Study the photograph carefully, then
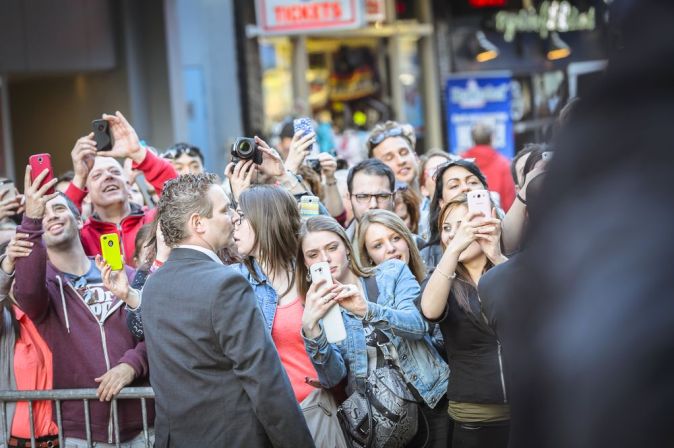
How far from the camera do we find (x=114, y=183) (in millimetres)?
6723

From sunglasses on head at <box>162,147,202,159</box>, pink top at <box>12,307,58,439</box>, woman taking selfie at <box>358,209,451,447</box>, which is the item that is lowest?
pink top at <box>12,307,58,439</box>

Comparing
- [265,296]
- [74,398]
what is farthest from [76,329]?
[265,296]

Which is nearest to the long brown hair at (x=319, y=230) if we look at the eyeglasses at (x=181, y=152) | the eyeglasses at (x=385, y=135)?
the eyeglasses at (x=385, y=135)

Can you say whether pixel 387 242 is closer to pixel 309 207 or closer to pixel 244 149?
pixel 309 207

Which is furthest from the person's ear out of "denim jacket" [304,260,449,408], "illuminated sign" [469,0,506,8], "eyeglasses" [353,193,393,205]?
"illuminated sign" [469,0,506,8]

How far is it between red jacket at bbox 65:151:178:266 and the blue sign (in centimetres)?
1131

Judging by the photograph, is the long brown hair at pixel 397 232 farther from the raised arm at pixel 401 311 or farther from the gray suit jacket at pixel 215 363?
the gray suit jacket at pixel 215 363

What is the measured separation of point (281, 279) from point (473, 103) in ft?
43.1

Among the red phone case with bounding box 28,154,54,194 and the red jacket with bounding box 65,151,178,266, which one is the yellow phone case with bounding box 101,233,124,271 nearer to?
the red phone case with bounding box 28,154,54,194

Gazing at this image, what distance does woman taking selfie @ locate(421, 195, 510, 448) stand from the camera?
475 cm

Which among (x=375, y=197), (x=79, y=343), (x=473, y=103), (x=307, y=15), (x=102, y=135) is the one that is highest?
(x=307, y=15)

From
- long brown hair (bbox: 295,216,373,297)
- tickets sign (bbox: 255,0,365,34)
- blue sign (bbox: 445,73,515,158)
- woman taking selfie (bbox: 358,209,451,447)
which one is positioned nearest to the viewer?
long brown hair (bbox: 295,216,373,297)

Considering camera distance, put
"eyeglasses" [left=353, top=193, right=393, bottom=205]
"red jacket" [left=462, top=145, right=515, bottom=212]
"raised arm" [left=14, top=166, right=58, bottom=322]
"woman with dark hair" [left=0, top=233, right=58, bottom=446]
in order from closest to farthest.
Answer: "raised arm" [left=14, top=166, right=58, bottom=322] → "woman with dark hair" [left=0, top=233, right=58, bottom=446] → "eyeglasses" [left=353, top=193, right=393, bottom=205] → "red jacket" [left=462, top=145, right=515, bottom=212]

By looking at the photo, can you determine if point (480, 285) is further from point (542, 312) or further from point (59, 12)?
point (59, 12)
